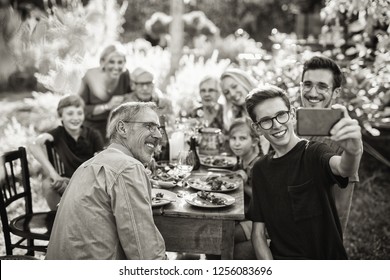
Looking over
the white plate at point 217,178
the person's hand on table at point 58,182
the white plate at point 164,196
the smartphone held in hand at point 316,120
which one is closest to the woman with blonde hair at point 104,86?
the person's hand on table at point 58,182

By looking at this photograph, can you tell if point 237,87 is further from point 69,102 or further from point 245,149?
point 69,102

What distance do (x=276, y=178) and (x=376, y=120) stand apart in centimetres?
294

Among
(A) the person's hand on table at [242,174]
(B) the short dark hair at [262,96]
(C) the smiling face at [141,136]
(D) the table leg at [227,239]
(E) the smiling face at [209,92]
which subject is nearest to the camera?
(C) the smiling face at [141,136]

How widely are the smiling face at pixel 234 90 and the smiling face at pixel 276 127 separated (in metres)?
1.99

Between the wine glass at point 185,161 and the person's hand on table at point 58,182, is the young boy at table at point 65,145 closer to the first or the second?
the person's hand on table at point 58,182

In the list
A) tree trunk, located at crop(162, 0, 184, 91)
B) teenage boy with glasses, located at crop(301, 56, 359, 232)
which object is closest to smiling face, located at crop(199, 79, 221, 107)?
teenage boy with glasses, located at crop(301, 56, 359, 232)

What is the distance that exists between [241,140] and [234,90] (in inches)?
40.8

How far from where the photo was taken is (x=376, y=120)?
4793mm

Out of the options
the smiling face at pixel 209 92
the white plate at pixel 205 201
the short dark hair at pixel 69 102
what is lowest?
the white plate at pixel 205 201

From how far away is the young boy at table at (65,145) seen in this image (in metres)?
3.50

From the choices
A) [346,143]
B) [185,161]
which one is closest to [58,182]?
[185,161]

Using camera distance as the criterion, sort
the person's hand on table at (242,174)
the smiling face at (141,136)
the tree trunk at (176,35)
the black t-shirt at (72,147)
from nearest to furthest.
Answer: the smiling face at (141,136) → the person's hand on table at (242,174) → the black t-shirt at (72,147) → the tree trunk at (176,35)

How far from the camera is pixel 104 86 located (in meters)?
5.04
